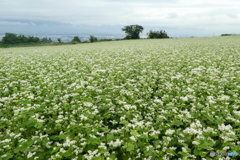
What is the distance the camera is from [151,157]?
9.99 feet

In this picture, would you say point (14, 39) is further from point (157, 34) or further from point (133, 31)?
point (157, 34)

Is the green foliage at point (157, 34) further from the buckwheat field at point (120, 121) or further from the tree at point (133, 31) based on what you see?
the buckwheat field at point (120, 121)

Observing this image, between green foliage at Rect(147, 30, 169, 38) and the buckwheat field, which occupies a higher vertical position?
green foliage at Rect(147, 30, 169, 38)

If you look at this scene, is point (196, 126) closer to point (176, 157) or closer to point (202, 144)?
point (202, 144)

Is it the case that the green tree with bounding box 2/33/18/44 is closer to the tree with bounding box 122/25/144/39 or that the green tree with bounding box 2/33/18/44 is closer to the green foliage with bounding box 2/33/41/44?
the green foliage with bounding box 2/33/41/44

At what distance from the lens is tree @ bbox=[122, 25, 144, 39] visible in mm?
88875

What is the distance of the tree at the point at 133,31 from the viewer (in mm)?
88875

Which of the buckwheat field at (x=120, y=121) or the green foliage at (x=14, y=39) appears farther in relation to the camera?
the green foliage at (x=14, y=39)

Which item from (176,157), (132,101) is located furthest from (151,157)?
(132,101)

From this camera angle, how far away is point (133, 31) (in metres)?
89.1

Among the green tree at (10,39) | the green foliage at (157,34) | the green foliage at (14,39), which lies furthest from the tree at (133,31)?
the green tree at (10,39)

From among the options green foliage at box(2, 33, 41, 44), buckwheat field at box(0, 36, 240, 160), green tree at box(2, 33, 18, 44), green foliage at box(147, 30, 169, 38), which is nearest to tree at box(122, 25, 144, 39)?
green foliage at box(147, 30, 169, 38)

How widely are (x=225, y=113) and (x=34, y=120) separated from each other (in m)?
5.56

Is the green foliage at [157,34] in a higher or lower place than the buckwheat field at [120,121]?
higher
